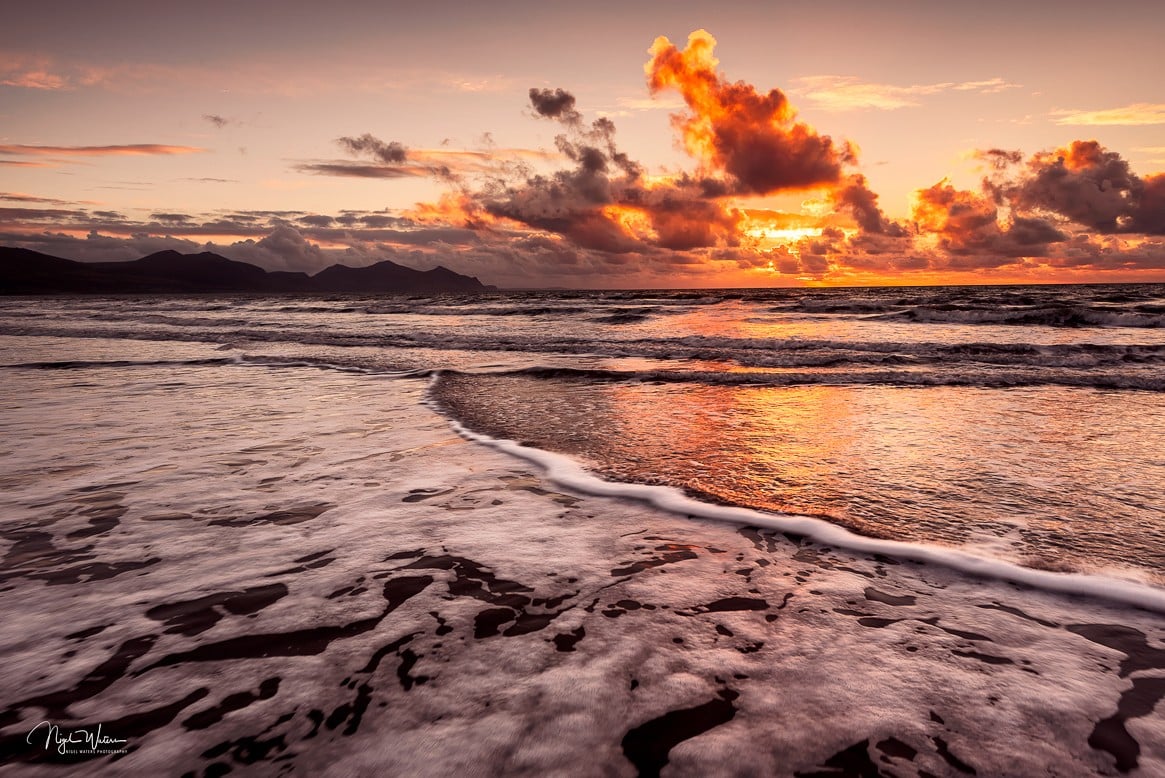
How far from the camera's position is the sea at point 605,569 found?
7.88 feet

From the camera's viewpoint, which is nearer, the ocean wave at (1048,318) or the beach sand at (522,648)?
the beach sand at (522,648)

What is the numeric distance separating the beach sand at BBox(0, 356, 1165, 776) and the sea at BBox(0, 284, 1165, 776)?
0.06 ft

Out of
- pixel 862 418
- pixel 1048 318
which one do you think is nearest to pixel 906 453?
pixel 862 418

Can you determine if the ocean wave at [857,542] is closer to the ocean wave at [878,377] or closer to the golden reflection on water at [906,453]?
the golden reflection on water at [906,453]

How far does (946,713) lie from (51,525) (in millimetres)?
6116

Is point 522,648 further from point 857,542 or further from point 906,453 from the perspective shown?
point 906,453

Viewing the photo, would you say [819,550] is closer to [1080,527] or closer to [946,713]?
[946,713]

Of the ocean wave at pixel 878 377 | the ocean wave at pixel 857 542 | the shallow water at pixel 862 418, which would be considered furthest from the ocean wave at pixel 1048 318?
the ocean wave at pixel 857 542

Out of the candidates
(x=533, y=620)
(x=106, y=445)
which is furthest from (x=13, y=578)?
(x=106, y=445)

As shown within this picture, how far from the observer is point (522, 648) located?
303cm

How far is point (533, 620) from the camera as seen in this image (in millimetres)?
3285

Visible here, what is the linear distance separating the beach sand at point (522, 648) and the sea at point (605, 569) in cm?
2

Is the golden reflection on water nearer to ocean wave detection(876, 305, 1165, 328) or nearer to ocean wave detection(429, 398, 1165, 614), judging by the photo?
ocean wave detection(429, 398, 1165, 614)

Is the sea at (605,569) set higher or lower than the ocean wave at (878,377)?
lower
